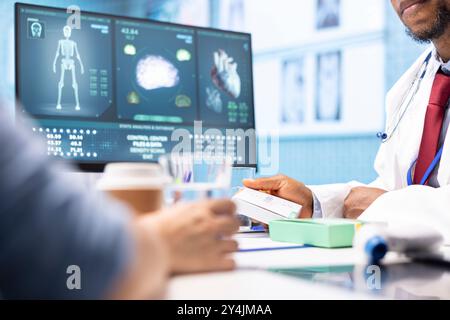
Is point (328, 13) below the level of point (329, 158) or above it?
above

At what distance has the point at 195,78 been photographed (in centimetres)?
124

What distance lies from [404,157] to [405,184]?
2.8 inches

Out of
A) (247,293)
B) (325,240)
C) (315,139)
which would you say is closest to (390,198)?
(325,240)

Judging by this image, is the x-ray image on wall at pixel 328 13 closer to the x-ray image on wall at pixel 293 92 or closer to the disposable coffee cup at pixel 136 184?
the x-ray image on wall at pixel 293 92

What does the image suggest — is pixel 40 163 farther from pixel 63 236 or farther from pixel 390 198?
pixel 390 198

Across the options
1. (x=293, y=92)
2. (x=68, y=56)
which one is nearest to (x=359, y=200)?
(x=68, y=56)

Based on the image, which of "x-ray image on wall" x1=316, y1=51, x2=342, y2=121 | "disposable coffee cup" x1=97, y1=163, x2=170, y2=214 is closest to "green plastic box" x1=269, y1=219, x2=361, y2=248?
"disposable coffee cup" x1=97, y1=163, x2=170, y2=214

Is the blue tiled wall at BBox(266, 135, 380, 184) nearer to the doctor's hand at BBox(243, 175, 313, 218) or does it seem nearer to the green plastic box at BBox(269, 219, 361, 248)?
the doctor's hand at BBox(243, 175, 313, 218)

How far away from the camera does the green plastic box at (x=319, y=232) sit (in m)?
0.80

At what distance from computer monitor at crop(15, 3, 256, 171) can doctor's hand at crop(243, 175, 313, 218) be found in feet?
0.52

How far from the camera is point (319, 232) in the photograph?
0.81 m

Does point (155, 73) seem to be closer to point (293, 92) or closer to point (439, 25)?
point (439, 25)

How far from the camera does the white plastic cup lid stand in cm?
56

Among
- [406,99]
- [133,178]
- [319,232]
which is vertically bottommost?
[319,232]
